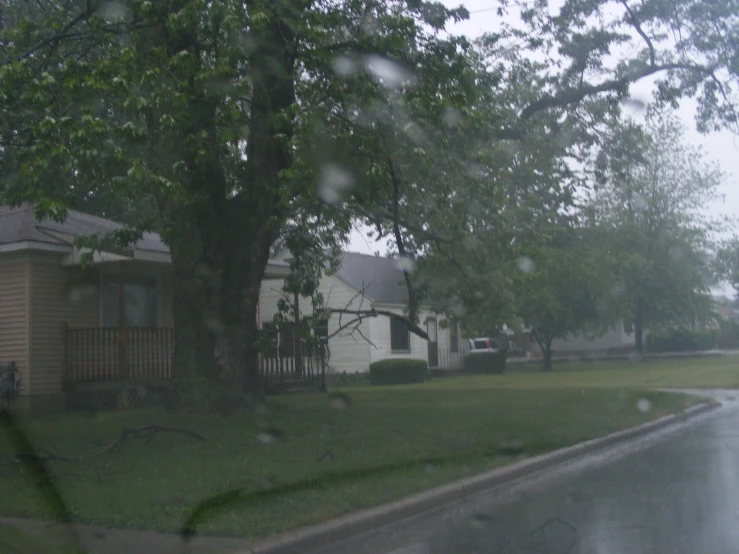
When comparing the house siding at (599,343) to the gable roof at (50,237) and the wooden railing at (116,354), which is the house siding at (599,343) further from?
the gable roof at (50,237)

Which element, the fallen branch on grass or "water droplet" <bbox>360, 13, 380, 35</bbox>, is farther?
"water droplet" <bbox>360, 13, 380, 35</bbox>

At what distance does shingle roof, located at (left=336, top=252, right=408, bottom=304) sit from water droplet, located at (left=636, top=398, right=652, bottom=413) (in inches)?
550

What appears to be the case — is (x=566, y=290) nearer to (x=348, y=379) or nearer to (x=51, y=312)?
(x=348, y=379)

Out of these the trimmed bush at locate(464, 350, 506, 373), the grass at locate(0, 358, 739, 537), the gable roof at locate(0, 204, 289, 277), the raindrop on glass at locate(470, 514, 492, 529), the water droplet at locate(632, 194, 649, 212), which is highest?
the water droplet at locate(632, 194, 649, 212)

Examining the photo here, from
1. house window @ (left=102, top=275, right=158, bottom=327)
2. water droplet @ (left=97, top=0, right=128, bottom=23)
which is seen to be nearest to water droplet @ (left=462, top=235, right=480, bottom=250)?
water droplet @ (left=97, top=0, right=128, bottom=23)

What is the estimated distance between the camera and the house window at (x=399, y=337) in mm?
33781

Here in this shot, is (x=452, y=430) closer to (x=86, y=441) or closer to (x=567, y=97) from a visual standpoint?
(x=86, y=441)

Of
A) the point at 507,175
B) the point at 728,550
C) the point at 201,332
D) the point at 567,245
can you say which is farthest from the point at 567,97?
the point at 567,245

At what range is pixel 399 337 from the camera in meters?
34.3

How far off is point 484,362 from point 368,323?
273 inches

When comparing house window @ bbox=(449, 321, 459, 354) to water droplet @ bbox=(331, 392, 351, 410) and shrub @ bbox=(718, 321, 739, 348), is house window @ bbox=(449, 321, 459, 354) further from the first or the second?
shrub @ bbox=(718, 321, 739, 348)

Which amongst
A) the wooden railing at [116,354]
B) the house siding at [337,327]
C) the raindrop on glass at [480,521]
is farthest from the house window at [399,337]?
the raindrop on glass at [480,521]

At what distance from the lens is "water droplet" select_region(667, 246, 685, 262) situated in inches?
1641

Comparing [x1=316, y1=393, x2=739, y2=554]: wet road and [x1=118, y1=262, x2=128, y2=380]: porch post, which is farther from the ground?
[x1=118, y1=262, x2=128, y2=380]: porch post
